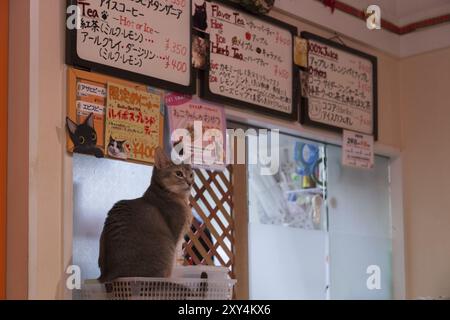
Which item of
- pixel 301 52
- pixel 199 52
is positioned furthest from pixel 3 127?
pixel 301 52

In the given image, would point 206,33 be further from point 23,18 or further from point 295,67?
point 23,18

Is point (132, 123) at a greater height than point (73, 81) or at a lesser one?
lesser

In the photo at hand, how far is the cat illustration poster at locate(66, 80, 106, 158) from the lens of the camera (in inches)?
93.5

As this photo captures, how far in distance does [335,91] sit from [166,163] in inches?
45.8

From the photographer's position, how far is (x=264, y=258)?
3152 mm

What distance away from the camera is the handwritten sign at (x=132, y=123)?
249 centimetres

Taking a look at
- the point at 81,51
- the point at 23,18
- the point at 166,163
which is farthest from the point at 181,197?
the point at 23,18

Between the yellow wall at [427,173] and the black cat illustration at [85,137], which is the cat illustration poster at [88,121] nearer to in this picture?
the black cat illustration at [85,137]

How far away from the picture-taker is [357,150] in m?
3.59

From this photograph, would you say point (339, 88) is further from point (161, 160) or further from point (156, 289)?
point (156, 289)

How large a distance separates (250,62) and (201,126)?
0.41 meters

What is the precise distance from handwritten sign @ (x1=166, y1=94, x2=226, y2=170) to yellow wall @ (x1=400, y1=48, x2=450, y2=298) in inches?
50.9

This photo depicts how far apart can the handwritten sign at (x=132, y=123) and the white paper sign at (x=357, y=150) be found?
1.16m

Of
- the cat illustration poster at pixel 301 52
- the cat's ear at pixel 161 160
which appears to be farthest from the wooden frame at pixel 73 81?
the cat illustration poster at pixel 301 52
